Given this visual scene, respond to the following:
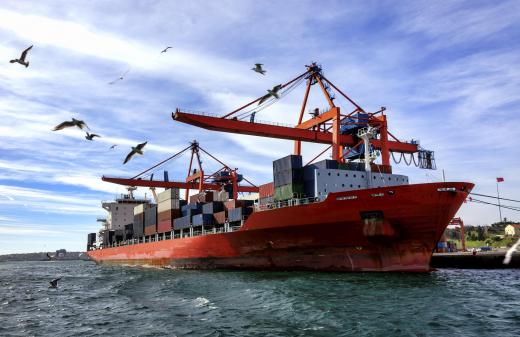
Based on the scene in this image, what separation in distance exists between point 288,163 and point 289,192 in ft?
6.88

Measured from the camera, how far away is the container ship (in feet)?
67.6

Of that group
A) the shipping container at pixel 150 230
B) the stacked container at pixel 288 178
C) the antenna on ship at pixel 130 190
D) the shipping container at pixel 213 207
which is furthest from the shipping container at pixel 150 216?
the antenna on ship at pixel 130 190

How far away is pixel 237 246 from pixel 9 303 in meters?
14.0

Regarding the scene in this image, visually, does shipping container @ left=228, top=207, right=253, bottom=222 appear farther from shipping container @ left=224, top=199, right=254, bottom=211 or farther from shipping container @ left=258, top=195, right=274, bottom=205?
shipping container @ left=224, top=199, right=254, bottom=211

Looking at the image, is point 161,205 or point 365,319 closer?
point 365,319

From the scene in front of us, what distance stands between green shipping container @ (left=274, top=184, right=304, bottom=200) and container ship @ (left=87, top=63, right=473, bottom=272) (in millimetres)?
68

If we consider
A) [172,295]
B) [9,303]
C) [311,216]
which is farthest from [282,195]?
[9,303]

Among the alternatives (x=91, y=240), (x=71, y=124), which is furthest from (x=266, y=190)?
(x=91, y=240)

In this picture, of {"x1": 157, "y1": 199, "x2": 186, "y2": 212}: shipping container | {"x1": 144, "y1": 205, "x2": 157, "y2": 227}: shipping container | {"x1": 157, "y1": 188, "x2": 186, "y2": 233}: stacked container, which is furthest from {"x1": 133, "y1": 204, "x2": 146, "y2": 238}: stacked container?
{"x1": 157, "y1": 199, "x2": 186, "y2": 212}: shipping container

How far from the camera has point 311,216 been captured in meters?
22.6

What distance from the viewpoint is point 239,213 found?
29.5 metres

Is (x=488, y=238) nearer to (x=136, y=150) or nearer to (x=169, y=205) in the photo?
(x=169, y=205)

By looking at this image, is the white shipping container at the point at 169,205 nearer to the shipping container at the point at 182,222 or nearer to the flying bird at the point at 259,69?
the shipping container at the point at 182,222

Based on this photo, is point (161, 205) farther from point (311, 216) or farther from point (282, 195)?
point (311, 216)
